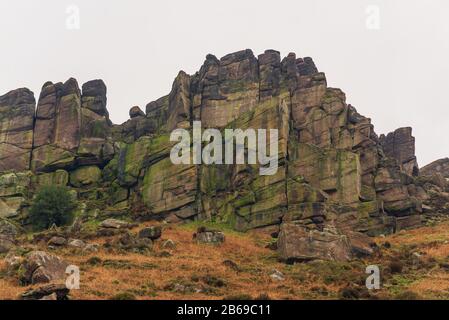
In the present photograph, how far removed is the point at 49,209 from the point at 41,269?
128ft

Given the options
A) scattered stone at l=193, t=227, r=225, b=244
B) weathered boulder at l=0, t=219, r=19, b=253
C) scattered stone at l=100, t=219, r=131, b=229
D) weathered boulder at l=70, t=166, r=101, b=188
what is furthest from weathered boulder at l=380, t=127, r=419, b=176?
weathered boulder at l=0, t=219, r=19, b=253

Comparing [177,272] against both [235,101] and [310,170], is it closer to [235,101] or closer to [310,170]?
[310,170]

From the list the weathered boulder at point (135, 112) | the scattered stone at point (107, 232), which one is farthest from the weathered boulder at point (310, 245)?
the weathered boulder at point (135, 112)

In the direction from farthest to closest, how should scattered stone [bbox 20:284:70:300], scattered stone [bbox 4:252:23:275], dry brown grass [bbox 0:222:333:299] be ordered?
scattered stone [bbox 4:252:23:275]
dry brown grass [bbox 0:222:333:299]
scattered stone [bbox 20:284:70:300]

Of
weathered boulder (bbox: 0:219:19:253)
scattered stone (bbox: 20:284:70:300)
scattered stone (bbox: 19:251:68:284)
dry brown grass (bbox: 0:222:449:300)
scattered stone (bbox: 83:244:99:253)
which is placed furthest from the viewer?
weathered boulder (bbox: 0:219:19:253)

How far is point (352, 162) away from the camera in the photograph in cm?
7638

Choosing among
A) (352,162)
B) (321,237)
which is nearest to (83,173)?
(352,162)

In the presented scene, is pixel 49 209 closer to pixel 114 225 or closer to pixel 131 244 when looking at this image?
pixel 114 225

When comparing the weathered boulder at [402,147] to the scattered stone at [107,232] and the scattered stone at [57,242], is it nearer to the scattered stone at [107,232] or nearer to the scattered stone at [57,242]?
the scattered stone at [107,232]

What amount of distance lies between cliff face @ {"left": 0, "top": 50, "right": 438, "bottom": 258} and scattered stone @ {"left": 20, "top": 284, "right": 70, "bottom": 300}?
119 ft

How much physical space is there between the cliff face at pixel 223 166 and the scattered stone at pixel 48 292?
3614 centimetres

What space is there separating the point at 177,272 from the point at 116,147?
49172 millimetres

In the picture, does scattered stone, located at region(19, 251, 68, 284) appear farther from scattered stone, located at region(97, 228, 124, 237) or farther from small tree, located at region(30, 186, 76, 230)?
small tree, located at region(30, 186, 76, 230)

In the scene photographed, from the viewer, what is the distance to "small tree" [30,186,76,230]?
7731cm
